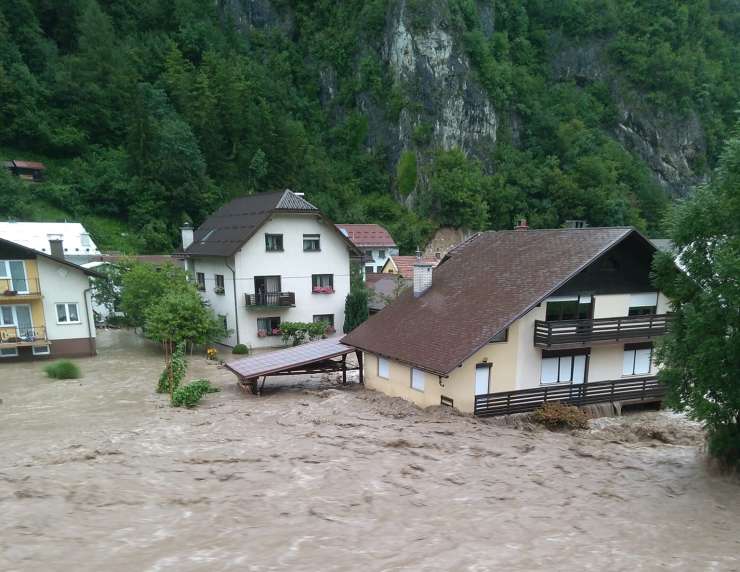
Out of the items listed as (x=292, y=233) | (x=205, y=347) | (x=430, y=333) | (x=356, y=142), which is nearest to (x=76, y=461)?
(x=430, y=333)

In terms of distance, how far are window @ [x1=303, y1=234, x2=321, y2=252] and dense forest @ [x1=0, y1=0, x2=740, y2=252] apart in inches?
1042

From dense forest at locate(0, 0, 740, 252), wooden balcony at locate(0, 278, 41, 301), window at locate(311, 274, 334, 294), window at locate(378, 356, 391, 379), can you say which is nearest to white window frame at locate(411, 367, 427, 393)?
window at locate(378, 356, 391, 379)

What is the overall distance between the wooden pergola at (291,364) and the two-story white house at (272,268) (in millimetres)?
8752

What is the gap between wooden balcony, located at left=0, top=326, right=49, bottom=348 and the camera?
967 inches

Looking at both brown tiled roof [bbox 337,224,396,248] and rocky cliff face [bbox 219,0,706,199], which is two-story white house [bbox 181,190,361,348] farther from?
rocky cliff face [bbox 219,0,706,199]

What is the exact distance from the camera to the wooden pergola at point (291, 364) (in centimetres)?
1892

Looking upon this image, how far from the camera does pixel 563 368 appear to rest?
723 inches

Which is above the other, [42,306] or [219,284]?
[219,284]

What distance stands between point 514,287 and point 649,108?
85.0 metres

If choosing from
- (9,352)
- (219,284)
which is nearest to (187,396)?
(219,284)

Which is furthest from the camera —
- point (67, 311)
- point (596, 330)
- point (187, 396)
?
point (67, 311)

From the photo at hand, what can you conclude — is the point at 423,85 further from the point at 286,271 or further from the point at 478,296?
the point at 478,296

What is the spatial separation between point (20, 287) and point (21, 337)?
2.55m

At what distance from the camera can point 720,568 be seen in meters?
7.55
